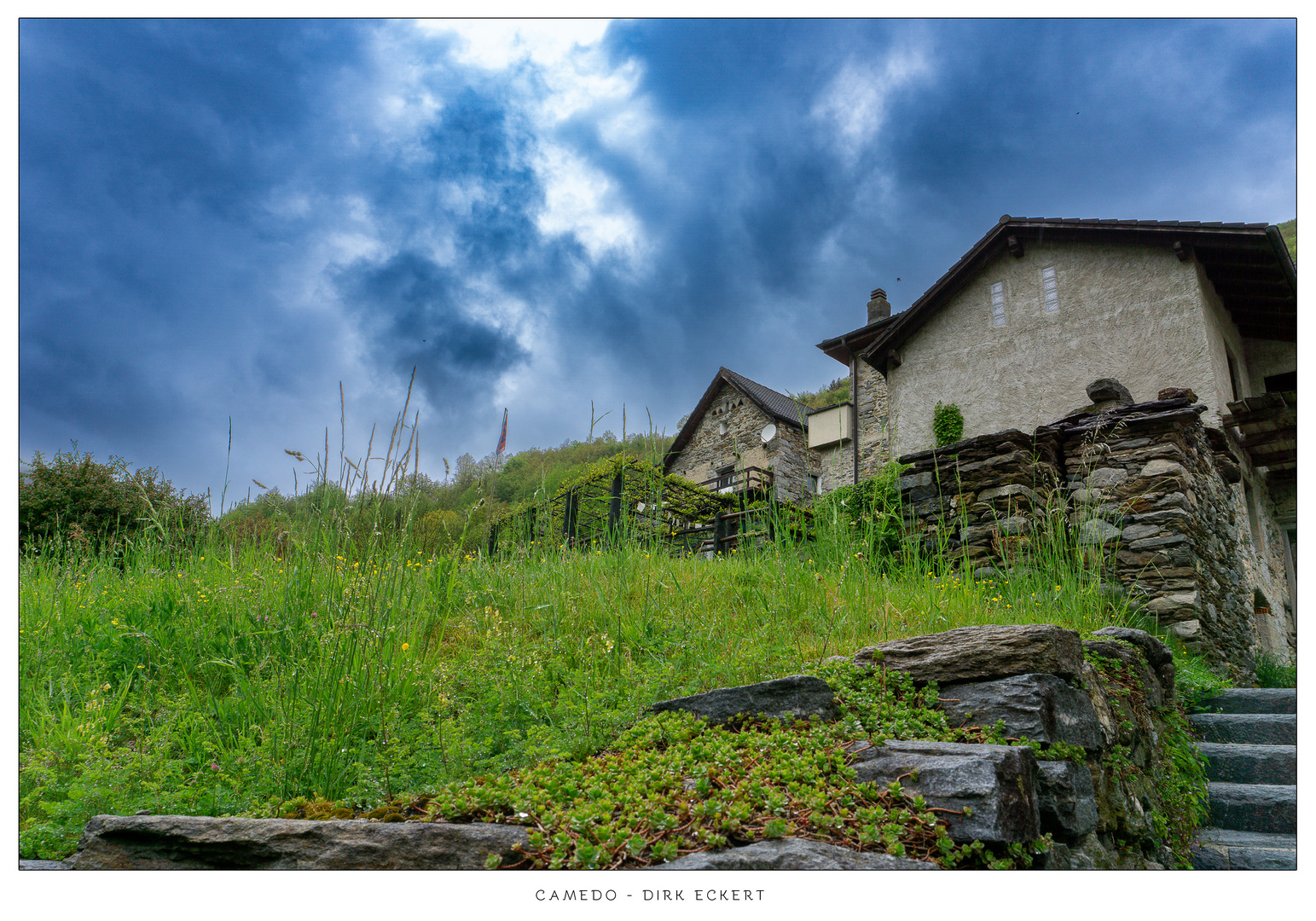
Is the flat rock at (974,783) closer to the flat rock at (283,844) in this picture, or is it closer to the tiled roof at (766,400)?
the flat rock at (283,844)

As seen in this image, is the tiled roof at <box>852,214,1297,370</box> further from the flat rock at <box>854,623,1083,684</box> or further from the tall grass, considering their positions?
the flat rock at <box>854,623,1083,684</box>

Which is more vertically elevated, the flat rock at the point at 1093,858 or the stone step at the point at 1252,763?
the flat rock at the point at 1093,858

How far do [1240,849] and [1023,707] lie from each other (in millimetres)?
1614

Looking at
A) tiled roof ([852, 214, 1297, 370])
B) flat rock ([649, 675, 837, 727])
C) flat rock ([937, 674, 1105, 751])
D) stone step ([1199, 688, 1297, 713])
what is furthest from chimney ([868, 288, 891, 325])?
flat rock ([649, 675, 837, 727])

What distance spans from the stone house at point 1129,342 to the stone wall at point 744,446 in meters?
8.80

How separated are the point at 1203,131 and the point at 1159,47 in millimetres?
506

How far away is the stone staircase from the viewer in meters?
2.96

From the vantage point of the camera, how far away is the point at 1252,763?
3.80 m

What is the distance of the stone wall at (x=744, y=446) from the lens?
68.5 ft

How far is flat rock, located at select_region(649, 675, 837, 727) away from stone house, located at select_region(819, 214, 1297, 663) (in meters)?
6.93

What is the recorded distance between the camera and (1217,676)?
198 inches

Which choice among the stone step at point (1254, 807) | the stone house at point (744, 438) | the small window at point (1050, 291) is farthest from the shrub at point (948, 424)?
the stone house at point (744, 438)

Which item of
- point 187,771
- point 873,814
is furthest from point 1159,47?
point 187,771

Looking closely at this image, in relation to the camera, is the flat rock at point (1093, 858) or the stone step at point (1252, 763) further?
the stone step at point (1252, 763)
